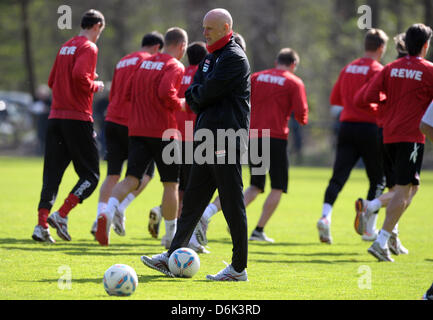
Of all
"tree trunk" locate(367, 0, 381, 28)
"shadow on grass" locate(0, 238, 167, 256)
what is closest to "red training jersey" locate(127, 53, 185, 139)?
"shadow on grass" locate(0, 238, 167, 256)

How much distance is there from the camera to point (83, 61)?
9.70 metres

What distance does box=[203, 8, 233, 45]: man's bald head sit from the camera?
729 cm

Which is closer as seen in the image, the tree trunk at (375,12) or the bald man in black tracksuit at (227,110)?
the bald man in black tracksuit at (227,110)

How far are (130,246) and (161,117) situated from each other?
1.65 metres

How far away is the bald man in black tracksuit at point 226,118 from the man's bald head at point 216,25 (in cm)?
1

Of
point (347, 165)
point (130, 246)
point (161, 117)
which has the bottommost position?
point (130, 246)

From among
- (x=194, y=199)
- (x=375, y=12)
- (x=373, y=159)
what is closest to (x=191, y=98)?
(x=194, y=199)

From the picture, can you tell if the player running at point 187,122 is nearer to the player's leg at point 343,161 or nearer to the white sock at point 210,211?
the white sock at point 210,211

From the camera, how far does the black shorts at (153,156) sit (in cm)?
955

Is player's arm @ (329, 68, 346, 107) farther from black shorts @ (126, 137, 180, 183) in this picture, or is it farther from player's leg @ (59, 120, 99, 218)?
player's leg @ (59, 120, 99, 218)

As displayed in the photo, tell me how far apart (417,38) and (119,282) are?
4.67 metres

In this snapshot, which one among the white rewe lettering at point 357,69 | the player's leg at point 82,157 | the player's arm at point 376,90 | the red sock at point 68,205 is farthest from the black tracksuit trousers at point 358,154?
the red sock at point 68,205
